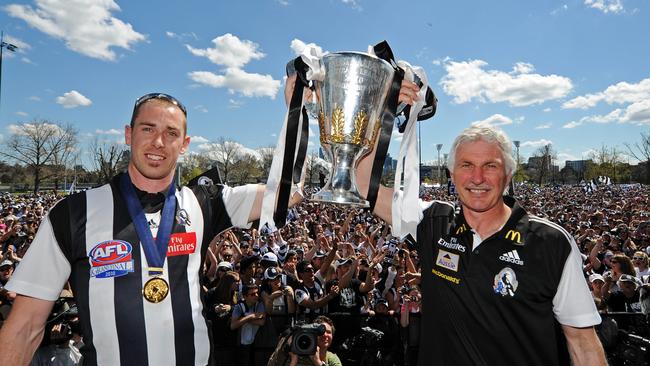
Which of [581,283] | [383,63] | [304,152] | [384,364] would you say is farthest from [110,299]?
[384,364]

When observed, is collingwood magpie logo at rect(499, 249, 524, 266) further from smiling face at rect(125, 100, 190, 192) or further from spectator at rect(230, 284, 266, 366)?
spectator at rect(230, 284, 266, 366)

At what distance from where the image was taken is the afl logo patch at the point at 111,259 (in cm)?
185

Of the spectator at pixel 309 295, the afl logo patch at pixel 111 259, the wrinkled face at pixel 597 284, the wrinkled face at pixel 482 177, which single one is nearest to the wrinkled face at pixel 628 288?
the wrinkled face at pixel 597 284

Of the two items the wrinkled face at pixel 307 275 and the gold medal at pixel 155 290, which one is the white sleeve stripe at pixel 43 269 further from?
the wrinkled face at pixel 307 275

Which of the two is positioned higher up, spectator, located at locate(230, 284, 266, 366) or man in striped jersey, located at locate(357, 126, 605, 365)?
man in striped jersey, located at locate(357, 126, 605, 365)

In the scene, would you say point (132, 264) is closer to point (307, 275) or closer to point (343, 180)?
point (343, 180)

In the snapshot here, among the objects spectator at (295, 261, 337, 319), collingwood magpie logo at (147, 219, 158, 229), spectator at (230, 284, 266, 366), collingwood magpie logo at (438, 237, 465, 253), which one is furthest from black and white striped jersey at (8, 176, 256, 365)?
spectator at (295, 261, 337, 319)

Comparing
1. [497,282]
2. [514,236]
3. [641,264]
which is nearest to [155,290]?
[497,282]

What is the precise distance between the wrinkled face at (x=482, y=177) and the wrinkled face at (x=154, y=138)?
4.93 ft

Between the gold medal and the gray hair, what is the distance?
163 centimetres

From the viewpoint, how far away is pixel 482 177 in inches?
84.1

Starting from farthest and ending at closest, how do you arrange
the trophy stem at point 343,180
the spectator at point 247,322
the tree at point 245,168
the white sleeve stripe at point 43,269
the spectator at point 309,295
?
the tree at point 245,168 → the spectator at point 309,295 → the spectator at point 247,322 → the trophy stem at point 343,180 → the white sleeve stripe at point 43,269

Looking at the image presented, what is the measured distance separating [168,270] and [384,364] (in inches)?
186

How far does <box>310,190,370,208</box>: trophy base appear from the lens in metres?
2.13
